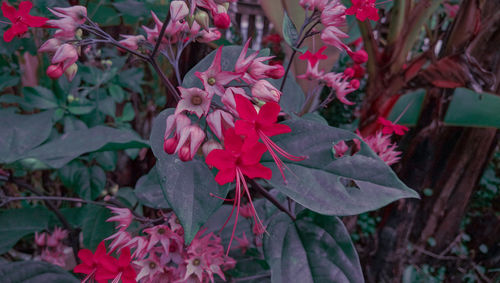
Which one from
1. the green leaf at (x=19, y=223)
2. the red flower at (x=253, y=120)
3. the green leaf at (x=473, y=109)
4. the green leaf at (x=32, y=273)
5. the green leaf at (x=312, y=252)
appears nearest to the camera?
the red flower at (x=253, y=120)

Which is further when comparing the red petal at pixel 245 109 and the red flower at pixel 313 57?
the red flower at pixel 313 57

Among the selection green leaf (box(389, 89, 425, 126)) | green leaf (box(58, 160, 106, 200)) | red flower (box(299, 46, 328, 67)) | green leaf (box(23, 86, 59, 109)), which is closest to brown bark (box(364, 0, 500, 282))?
green leaf (box(389, 89, 425, 126))

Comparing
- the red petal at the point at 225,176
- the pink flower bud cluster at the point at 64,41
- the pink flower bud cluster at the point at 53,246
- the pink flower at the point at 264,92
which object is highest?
the pink flower bud cluster at the point at 64,41

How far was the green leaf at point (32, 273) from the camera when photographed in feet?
1.72

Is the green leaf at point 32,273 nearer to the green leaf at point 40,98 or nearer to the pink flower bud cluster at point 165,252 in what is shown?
the pink flower bud cluster at point 165,252

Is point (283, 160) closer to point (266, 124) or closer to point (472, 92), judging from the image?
point (266, 124)

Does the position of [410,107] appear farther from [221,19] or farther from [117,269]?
[117,269]

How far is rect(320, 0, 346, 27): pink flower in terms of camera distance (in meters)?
0.43

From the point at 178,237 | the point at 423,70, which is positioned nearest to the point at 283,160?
the point at 178,237

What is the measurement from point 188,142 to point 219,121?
4cm

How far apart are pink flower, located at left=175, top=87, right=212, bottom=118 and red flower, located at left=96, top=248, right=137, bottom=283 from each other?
201 mm

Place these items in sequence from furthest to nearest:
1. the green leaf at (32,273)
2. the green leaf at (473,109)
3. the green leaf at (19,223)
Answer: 1. the green leaf at (473,109)
2. the green leaf at (19,223)
3. the green leaf at (32,273)

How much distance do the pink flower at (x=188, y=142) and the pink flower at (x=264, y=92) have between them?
74 millimetres

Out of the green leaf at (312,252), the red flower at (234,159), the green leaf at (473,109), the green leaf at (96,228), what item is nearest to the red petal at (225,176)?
the red flower at (234,159)
